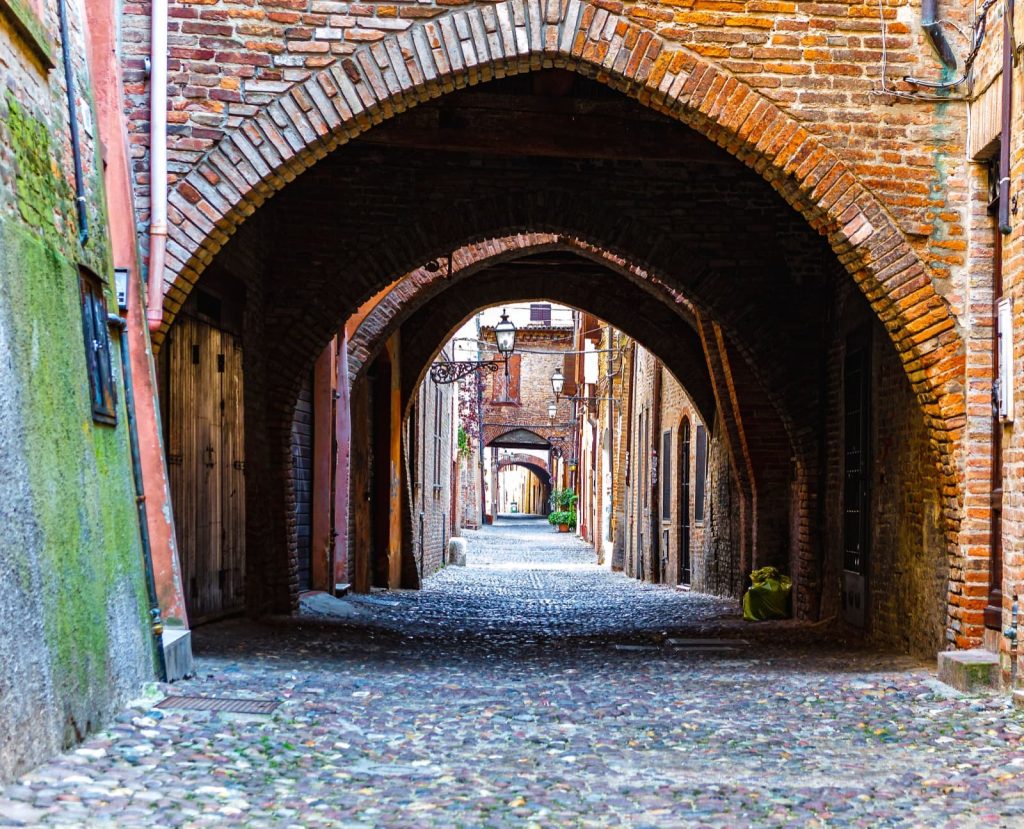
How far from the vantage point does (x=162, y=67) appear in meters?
7.46

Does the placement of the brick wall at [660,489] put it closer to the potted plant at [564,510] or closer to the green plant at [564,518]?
the potted plant at [564,510]

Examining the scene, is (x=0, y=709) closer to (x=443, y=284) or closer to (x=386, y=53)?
(x=386, y=53)

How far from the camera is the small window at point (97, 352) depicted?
18.7ft

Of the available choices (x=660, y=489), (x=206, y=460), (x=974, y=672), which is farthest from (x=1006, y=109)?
(x=660, y=489)

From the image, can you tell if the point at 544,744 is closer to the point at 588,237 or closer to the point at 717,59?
the point at 717,59

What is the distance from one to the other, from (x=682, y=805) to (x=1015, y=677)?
3023mm

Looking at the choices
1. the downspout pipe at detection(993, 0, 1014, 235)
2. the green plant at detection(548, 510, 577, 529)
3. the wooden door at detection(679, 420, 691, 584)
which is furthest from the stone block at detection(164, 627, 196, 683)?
the green plant at detection(548, 510, 577, 529)

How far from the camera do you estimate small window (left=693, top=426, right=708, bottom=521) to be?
652 inches

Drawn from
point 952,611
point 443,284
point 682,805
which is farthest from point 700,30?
point 443,284

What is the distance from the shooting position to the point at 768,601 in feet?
41.2

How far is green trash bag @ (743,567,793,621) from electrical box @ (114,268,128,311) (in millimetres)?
7437

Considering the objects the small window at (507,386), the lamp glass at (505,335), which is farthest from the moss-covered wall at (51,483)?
the small window at (507,386)

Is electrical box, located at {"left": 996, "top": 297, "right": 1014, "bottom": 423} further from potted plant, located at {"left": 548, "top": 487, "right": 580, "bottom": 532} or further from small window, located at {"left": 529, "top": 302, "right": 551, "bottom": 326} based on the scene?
potted plant, located at {"left": 548, "top": 487, "right": 580, "bottom": 532}

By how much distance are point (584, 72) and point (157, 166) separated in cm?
249
